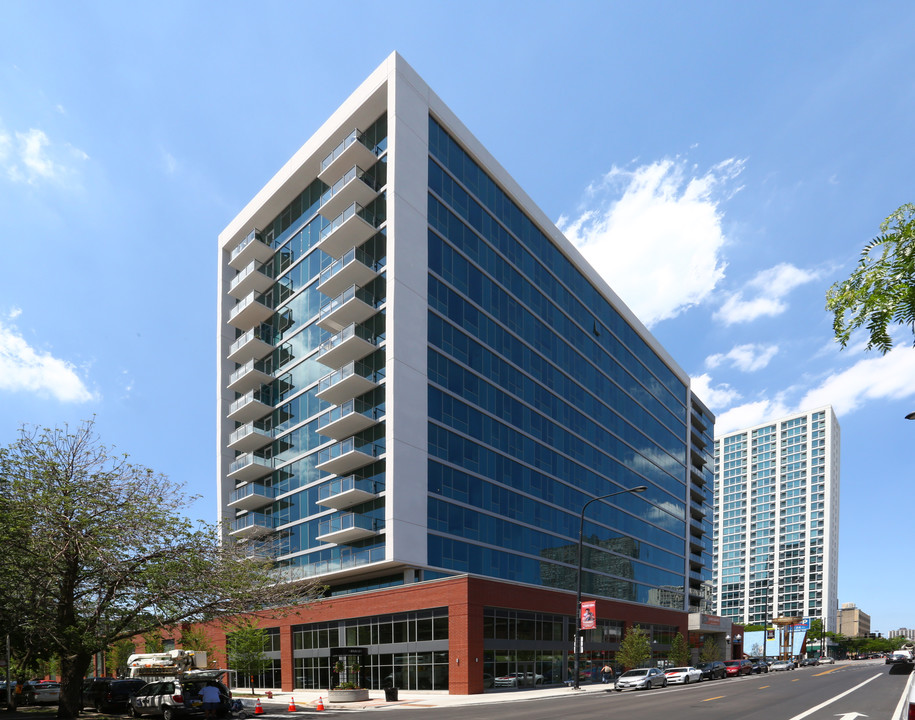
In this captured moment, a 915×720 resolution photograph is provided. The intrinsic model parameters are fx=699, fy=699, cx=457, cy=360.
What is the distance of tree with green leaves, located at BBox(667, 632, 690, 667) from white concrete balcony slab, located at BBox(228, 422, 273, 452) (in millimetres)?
44535

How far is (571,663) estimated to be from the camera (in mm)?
52844

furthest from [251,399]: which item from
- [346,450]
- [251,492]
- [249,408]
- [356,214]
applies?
[356,214]

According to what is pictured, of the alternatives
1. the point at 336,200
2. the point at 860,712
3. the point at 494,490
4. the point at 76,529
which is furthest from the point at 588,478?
the point at 76,529

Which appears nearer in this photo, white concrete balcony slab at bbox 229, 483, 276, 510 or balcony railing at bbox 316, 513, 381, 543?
balcony railing at bbox 316, 513, 381, 543

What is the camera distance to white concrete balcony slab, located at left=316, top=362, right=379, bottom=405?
4872 cm

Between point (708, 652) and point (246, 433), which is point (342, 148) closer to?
point (246, 433)

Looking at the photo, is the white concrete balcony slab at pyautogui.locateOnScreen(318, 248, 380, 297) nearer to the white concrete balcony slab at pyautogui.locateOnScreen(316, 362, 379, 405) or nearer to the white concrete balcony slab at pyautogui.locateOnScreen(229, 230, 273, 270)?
the white concrete balcony slab at pyautogui.locateOnScreen(316, 362, 379, 405)

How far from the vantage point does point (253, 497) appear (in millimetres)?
59750

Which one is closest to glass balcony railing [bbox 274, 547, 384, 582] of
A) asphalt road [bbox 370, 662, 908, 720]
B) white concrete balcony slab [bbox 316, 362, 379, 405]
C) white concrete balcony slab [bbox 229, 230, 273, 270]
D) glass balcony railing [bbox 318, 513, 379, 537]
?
glass balcony railing [bbox 318, 513, 379, 537]

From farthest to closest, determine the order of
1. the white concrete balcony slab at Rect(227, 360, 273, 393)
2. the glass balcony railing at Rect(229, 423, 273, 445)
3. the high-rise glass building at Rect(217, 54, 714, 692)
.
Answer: the white concrete balcony slab at Rect(227, 360, 273, 393)
the glass balcony railing at Rect(229, 423, 273, 445)
the high-rise glass building at Rect(217, 54, 714, 692)

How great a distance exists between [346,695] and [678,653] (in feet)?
147

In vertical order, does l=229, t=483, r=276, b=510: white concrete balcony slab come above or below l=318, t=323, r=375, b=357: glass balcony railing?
below

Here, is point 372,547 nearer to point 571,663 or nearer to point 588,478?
point 571,663

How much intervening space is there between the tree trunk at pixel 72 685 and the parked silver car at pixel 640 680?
2851 centimetres
